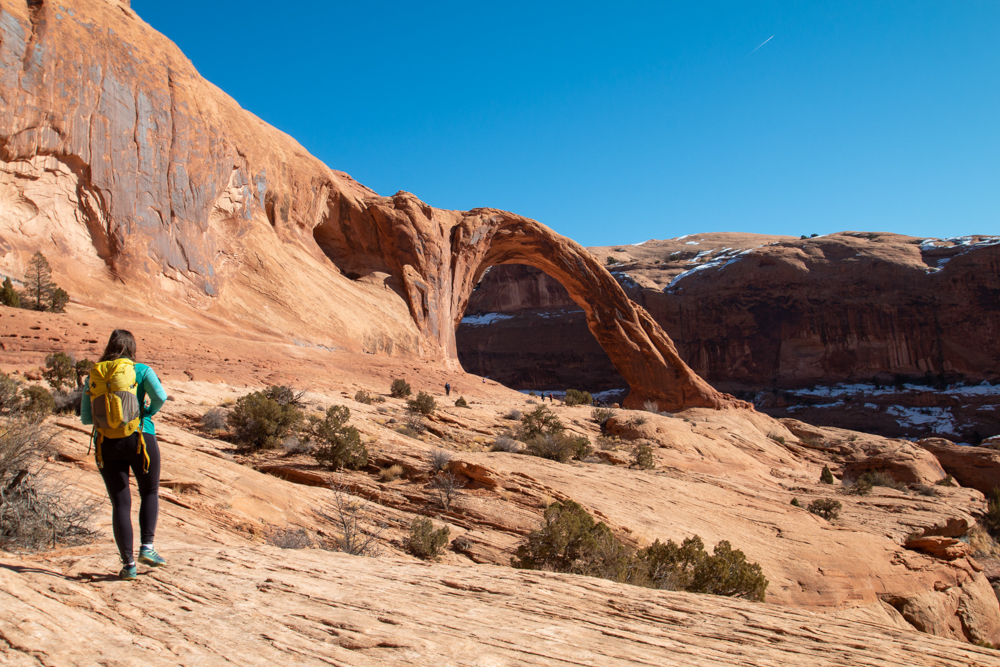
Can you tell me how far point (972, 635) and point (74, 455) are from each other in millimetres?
13585

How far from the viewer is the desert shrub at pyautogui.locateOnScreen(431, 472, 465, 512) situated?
8.27 meters

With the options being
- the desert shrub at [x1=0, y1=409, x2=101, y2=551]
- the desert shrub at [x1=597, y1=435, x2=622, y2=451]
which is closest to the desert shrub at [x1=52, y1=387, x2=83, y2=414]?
the desert shrub at [x1=0, y1=409, x2=101, y2=551]

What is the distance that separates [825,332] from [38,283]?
173 ft

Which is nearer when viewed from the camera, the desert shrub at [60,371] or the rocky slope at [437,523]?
the rocky slope at [437,523]

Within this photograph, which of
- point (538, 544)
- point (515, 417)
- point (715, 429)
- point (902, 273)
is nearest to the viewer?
point (538, 544)

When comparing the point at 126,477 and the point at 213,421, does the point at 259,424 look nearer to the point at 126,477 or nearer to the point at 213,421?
the point at 213,421

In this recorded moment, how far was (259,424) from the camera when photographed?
9.33 metres

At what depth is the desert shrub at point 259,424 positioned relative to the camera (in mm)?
9266

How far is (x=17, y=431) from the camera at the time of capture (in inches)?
193

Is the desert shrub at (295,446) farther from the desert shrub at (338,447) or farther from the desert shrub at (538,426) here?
the desert shrub at (538,426)

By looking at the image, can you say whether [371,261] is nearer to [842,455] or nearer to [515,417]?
[515,417]

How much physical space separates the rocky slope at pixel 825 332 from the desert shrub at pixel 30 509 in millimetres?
47965

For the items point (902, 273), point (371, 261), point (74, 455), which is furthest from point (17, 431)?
point (902, 273)

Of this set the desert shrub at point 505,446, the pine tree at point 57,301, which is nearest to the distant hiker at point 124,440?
the desert shrub at point 505,446
